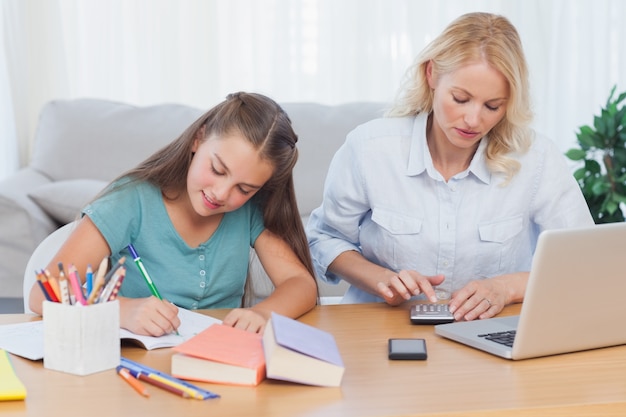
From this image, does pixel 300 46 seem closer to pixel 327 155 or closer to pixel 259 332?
pixel 327 155

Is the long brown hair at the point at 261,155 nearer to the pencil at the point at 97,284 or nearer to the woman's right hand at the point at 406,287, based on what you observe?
the woman's right hand at the point at 406,287

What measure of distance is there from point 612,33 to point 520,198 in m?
2.78

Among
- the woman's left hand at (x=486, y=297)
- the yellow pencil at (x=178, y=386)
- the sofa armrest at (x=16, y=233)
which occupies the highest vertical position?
the yellow pencil at (x=178, y=386)

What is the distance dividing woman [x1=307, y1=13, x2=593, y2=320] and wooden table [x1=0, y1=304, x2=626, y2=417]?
19.2 inches

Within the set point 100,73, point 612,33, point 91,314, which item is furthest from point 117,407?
point 612,33

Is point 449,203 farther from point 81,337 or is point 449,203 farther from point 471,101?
point 81,337

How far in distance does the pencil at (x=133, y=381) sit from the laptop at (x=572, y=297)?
0.48m

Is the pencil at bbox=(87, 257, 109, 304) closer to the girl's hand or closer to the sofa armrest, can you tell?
the girl's hand

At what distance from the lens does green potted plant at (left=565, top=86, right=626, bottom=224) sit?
3.46 meters

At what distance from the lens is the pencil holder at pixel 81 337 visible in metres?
1.06

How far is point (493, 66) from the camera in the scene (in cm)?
159

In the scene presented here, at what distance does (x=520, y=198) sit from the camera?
67.9 inches

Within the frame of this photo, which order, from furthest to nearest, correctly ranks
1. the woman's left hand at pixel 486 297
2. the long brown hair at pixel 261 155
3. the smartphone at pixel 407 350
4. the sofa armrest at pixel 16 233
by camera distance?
the sofa armrest at pixel 16 233
the long brown hair at pixel 261 155
the woman's left hand at pixel 486 297
the smartphone at pixel 407 350

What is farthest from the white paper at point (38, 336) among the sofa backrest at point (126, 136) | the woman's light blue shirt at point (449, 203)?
the sofa backrest at point (126, 136)
